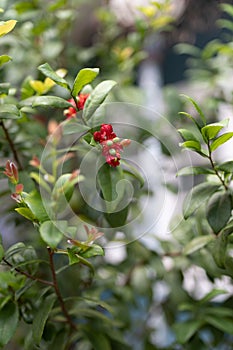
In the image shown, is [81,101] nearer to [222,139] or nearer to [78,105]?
[78,105]

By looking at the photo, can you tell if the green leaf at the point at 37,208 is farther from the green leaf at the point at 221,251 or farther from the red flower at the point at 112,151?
the green leaf at the point at 221,251

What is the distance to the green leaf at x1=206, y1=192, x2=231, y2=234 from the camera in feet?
2.30

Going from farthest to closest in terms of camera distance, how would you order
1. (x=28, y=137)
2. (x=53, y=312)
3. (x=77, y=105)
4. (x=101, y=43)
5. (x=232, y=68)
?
(x=101, y=43) → (x=232, y=68) → (x=28, y=137) → (x=53, y=312) → (x=77, y=105)

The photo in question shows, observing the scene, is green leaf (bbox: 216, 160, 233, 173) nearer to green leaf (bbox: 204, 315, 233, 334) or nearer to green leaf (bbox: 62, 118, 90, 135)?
green leaf (bbox: 62, 118, 90, 135)

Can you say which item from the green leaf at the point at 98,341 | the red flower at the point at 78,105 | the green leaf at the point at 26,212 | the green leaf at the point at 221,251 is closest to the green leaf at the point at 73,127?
the red flower at the point at 78,105

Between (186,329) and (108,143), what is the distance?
428 millimetres

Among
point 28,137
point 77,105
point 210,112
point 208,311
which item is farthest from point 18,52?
point 208,311

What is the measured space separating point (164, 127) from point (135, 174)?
1.63ft

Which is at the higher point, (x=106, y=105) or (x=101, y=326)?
(x=106, y=105)

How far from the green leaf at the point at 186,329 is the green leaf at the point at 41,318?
253mm

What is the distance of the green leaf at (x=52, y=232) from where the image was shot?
1.96 feet

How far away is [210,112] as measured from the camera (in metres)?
1.26

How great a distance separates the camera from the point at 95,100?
67 centimetres

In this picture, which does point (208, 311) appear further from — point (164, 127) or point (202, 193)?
point (164, 127)
